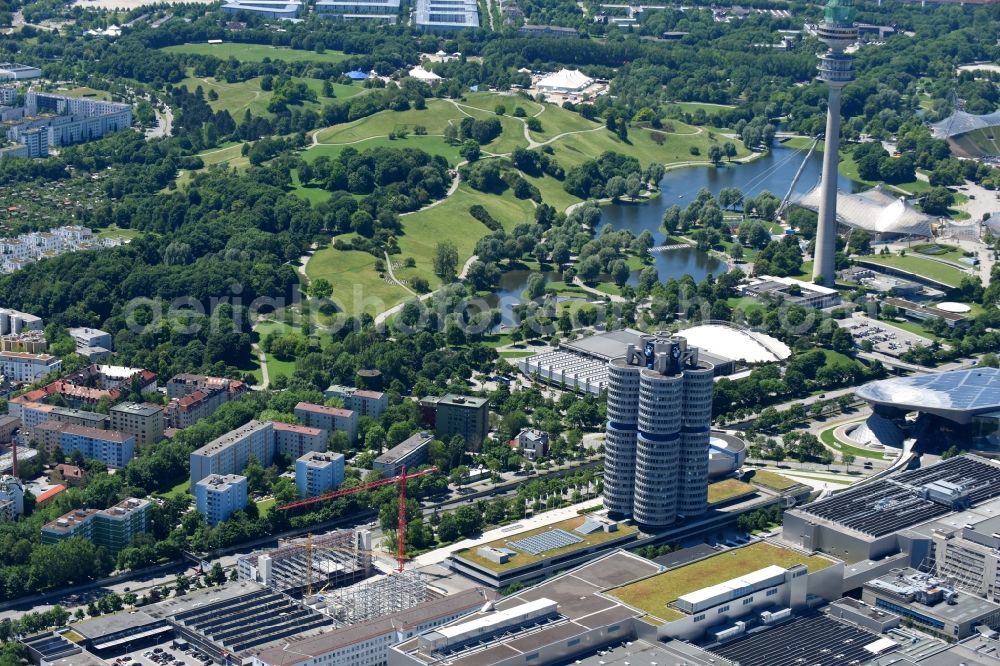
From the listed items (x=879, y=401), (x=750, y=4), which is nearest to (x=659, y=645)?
(x=879, y=401)

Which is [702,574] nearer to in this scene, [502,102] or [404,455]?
[404,455]

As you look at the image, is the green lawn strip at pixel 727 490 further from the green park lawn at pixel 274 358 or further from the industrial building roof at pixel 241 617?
the green park lawn at pixel 274 358

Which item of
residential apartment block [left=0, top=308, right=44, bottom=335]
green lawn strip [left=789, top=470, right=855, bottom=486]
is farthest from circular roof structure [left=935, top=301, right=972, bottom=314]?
residential apartment block [left=0, top=308, right=44, bottom=335]

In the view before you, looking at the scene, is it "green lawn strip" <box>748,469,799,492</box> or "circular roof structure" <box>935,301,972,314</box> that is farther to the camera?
"circular roof structure" <box>935,301,972,314</box>

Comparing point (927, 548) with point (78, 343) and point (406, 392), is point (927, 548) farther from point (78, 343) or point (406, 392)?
point (78, 343)

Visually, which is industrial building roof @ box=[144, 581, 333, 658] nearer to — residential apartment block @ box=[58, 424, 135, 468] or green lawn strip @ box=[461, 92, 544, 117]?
residential apartment block @ box=[58, 424, 135, 468]

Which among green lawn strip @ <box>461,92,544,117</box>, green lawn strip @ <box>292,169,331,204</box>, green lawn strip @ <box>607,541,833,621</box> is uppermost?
green lawn strip @ <box>461,92,544,117</box>
